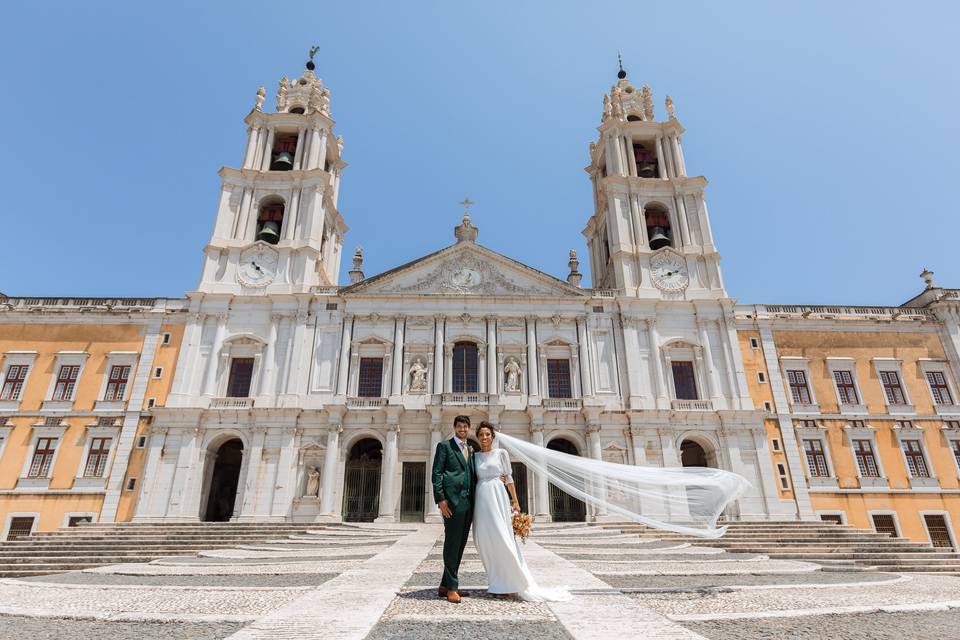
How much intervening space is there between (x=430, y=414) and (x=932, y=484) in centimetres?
2140

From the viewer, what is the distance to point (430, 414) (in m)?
22.6

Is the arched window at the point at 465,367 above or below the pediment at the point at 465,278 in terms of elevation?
below

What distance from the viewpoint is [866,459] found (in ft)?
75.2

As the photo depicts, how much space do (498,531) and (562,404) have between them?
1836 cm

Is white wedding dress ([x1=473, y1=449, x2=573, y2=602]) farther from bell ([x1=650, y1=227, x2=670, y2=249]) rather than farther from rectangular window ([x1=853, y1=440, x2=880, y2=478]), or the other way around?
bell ([x1=650, y1=227, x2=670, y2=249])

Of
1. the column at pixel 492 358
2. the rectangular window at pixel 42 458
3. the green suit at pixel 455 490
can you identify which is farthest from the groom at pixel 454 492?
the rectangular window at pixel 42 458

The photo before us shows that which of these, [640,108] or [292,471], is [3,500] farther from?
[640,108]

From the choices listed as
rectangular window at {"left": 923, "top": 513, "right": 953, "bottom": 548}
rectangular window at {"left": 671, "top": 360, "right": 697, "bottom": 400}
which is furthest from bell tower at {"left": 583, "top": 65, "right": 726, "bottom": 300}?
rectangular window at {"left": 923, "top": 513, "right": 953, "bottom": 548}

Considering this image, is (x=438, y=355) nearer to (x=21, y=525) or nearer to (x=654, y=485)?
(x=654, y=485)

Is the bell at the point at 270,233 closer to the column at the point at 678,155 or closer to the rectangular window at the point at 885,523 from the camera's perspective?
the column at the point at 678,155

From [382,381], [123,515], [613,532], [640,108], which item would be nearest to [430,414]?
[382,381]

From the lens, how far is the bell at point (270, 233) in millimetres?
27266

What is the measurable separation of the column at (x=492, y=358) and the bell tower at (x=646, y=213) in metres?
6.85

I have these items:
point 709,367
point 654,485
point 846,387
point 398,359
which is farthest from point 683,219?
point 654,485
